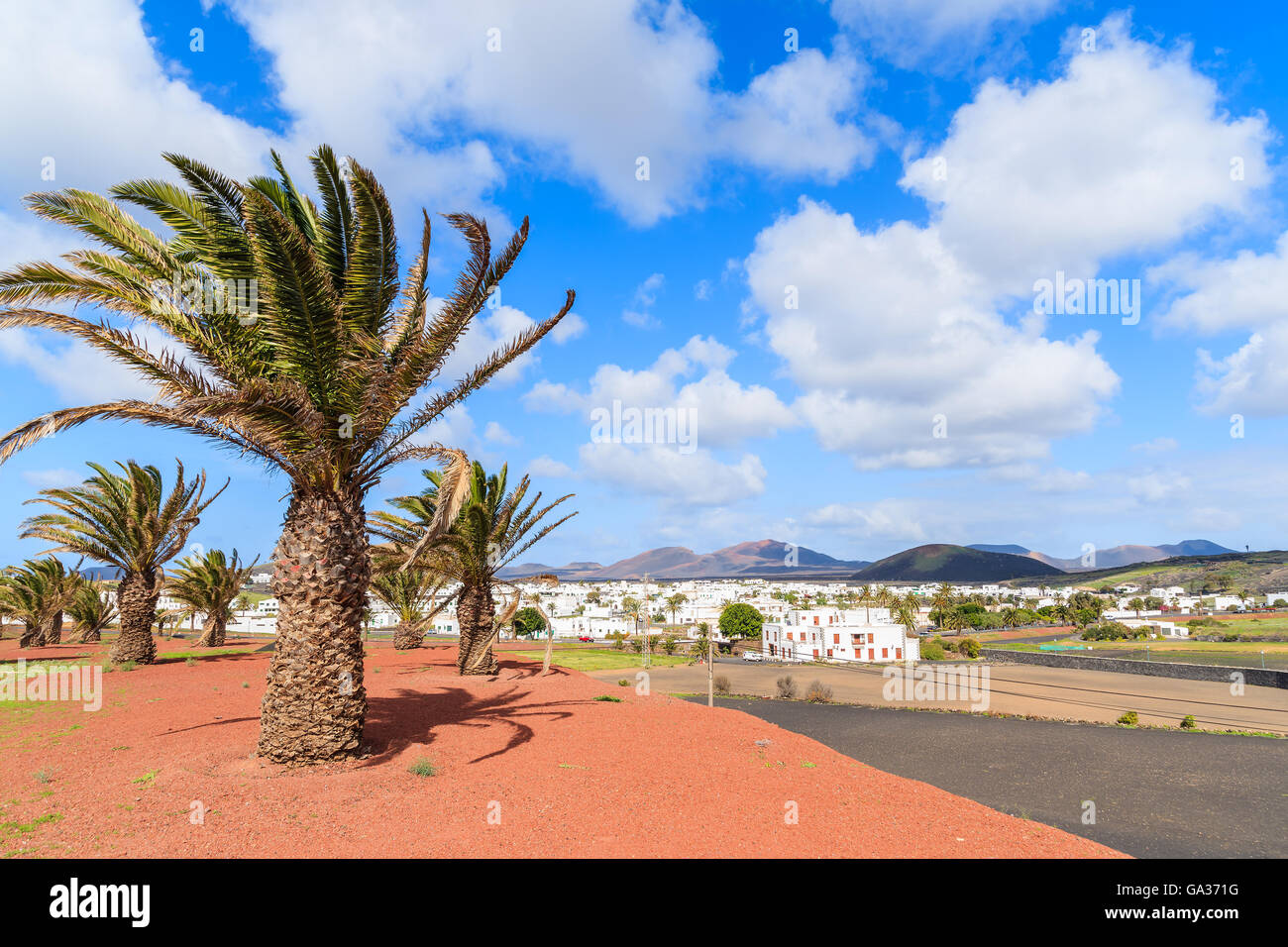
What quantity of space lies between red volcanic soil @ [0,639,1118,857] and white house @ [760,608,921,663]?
60797mm

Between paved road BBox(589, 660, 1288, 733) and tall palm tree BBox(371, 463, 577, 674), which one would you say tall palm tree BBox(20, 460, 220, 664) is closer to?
tall palm tree BBox(371, 463, 577, 674)

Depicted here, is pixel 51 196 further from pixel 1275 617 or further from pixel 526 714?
pixel 1275 617

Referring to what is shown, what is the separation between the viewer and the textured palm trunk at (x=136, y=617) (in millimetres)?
18438

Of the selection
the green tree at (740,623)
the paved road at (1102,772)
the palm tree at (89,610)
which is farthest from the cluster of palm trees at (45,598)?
the green tree at (740,623)

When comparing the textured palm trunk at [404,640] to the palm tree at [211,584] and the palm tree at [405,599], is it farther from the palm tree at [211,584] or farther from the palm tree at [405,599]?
the palm tree at [211,584]

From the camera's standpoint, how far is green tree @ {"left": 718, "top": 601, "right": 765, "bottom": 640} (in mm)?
83625

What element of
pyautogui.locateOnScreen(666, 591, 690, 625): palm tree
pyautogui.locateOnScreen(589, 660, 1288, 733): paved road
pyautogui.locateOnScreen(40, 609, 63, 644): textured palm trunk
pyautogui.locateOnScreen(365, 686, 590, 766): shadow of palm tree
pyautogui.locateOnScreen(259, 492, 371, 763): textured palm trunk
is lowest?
pyautogui.locateOnScreen(666, 591, 690, 625): palm tree

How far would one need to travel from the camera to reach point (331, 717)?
8.34 m

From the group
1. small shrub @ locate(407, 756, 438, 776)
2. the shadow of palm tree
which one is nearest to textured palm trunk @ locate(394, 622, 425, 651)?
the shadow of palm tree

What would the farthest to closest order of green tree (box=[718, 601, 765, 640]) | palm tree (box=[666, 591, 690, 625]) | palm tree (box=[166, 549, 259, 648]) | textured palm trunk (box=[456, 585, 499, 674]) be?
palm tree (box=[666, 591, 690, 625]) → green tree (box=[718, 601, 765, 640]) → palm tree (box=[166, 549, 259, 648]) → textured palm trunk (box=[456, 585, 499, 674])

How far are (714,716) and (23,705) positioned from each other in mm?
14858

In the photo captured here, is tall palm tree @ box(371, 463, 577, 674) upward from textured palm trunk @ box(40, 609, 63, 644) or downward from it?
upward

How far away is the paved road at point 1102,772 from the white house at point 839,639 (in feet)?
170
